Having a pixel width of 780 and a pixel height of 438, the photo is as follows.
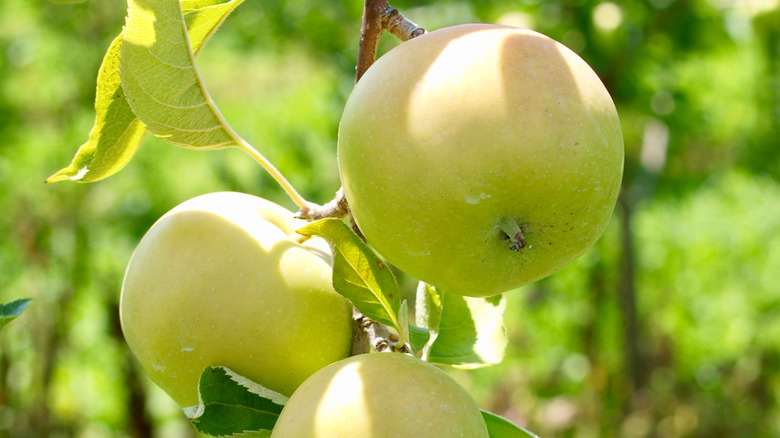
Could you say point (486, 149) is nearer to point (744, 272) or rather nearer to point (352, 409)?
point (352, 409)

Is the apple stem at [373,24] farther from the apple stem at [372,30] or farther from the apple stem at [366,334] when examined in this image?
the apple stem at [366,334]

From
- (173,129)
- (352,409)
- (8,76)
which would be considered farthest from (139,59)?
(8,76)

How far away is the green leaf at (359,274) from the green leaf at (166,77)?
162 millimetres

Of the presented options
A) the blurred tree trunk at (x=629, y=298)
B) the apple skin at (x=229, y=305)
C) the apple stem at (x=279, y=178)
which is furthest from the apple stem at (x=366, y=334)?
the blurred tree trunk at (x=629, y=298)

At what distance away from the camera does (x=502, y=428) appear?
0.67 m

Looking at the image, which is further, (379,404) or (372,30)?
(372,30)

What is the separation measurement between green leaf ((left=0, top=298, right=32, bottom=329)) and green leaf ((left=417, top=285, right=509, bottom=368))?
0.39m

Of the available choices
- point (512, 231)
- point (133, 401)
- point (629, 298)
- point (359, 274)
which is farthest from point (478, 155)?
point (133, 401)

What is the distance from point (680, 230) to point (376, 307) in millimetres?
2492

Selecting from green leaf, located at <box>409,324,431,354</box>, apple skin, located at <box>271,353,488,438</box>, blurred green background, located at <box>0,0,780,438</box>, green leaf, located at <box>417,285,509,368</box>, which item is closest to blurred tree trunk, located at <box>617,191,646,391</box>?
blurred green background, located at <box>0,0,780,438</box>

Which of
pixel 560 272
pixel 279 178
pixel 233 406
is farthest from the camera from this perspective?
pixel 560 272

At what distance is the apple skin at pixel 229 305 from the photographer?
616 mm

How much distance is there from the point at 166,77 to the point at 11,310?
264 millimetres

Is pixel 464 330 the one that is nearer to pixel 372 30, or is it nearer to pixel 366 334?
pixel 366 334
